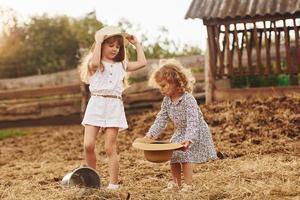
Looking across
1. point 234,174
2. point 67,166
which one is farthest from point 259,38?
point 234,174

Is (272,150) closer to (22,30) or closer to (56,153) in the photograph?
(56,153)

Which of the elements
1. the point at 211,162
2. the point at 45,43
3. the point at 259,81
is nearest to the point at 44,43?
the point at 45,43

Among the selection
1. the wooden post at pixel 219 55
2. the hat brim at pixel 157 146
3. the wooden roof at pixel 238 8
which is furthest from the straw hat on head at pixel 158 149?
the wooden post at pixel 219 55

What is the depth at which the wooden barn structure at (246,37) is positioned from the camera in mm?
11078

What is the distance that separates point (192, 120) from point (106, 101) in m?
0.77

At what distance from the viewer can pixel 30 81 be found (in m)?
15.2

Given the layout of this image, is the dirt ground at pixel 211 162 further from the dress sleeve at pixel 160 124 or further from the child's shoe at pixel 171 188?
the dress sleeve at pixel 160 124

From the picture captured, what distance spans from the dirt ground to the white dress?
1.89ft

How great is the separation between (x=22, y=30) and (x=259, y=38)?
13.0 meters

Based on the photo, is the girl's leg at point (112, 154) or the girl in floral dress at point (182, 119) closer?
the girl in floral dress at point (182, 119)

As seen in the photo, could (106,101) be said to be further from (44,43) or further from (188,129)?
(44,43)

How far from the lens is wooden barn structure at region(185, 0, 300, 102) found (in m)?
11.1

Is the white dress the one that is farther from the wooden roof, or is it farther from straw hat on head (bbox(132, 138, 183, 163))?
the wooden roof

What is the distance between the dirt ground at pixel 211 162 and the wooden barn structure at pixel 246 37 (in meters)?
1.48
